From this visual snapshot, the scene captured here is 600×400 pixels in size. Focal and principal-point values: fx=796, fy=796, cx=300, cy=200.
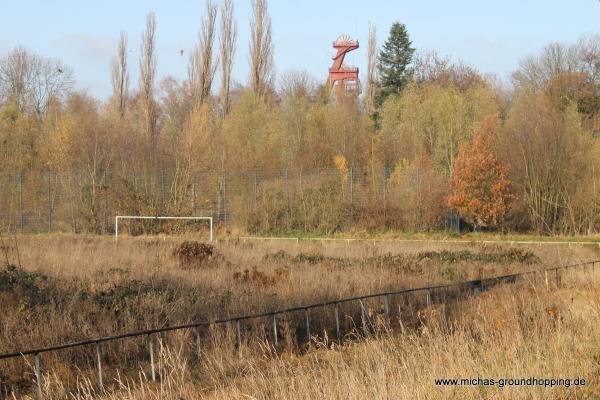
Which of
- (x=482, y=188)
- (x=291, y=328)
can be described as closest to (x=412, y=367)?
(x=291, y=328)

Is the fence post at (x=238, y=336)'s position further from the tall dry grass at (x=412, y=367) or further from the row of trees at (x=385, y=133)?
the row of trees at (x=385, y=133)

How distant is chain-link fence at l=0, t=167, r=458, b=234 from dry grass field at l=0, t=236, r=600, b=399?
14195 mm

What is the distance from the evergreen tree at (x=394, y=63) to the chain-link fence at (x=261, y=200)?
1754cm

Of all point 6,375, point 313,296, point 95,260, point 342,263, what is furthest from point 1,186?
point 6,375

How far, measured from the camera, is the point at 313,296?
1391 cm

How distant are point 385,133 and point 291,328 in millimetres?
34859

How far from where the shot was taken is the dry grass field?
7.11 m

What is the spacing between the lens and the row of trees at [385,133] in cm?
3453

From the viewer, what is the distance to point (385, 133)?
150 feet

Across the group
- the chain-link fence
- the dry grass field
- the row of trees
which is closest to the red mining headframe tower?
the row of trees

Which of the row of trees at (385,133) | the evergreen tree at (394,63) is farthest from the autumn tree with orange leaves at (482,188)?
the evergreen tree at (394,63)

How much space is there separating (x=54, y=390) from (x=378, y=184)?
29.2 metres

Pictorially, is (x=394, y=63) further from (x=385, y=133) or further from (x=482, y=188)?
(x=482, y=188)

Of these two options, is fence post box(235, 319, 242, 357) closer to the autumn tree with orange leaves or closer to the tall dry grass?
the tall dry grass
